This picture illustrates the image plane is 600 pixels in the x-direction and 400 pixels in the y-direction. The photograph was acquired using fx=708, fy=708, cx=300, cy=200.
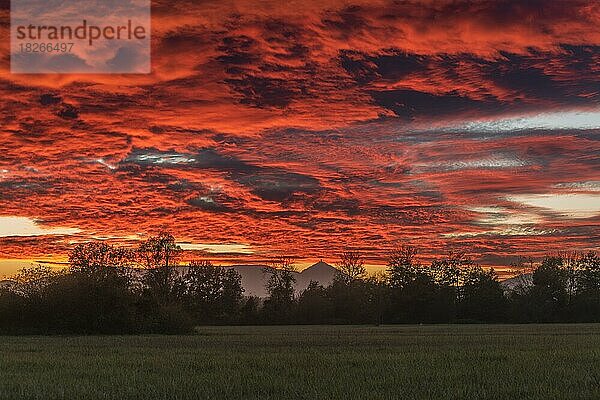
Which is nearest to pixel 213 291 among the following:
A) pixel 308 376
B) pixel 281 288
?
pixel 281 288

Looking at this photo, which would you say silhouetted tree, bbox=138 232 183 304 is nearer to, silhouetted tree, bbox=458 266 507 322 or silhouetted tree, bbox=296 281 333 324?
silhouetted tree, bbox=296 281 333 324

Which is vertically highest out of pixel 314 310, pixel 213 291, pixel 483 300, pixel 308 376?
pixel 213 291

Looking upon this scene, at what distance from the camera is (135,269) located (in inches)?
2968

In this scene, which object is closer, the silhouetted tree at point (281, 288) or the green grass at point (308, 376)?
the green grass at point (308, 376)

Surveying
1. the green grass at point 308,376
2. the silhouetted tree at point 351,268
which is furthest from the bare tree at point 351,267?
the green grass at point 308,376

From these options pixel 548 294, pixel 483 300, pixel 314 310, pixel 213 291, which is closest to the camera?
pixel 314 310

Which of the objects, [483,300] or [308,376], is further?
[483,300]

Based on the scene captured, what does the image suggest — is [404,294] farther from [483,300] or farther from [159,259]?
[159,259]

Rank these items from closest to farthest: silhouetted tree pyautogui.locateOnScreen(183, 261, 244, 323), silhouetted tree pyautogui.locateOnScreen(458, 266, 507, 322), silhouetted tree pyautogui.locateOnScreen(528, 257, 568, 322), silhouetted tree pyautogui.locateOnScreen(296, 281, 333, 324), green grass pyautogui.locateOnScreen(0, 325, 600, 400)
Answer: green grass pyautogui.locateOnScreen(0, 325, 600, 400)
silhouetted tree pyautogui.locateOnScreen(183, 261, 244, 323)
silhouetted tree pyautogui.locateOnScreen(296, 281, 333, 324)
silhouetted tree pyautogui.locateOnScreen(528, 257, 568, 322)
silhouetted tree pyautogui.locateOnScreen(458, 266, 507, 322)

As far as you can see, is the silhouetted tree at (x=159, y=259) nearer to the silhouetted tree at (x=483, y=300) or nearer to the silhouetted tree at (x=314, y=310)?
the silhouetted tree at (x=314, y=310)

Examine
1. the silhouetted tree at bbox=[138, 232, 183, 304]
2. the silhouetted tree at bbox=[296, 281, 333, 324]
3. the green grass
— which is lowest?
the silhouetted tree at bbox=[296, 281, 333, 324]

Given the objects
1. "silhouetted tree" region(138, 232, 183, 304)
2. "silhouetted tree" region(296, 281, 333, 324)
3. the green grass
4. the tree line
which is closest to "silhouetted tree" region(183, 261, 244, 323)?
the tree line

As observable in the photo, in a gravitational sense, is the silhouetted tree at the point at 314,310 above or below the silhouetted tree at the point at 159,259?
below

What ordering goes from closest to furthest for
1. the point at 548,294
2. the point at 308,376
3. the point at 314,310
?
1. the point at 308,376
2. the point at 314,310
3. the point at 548,294
